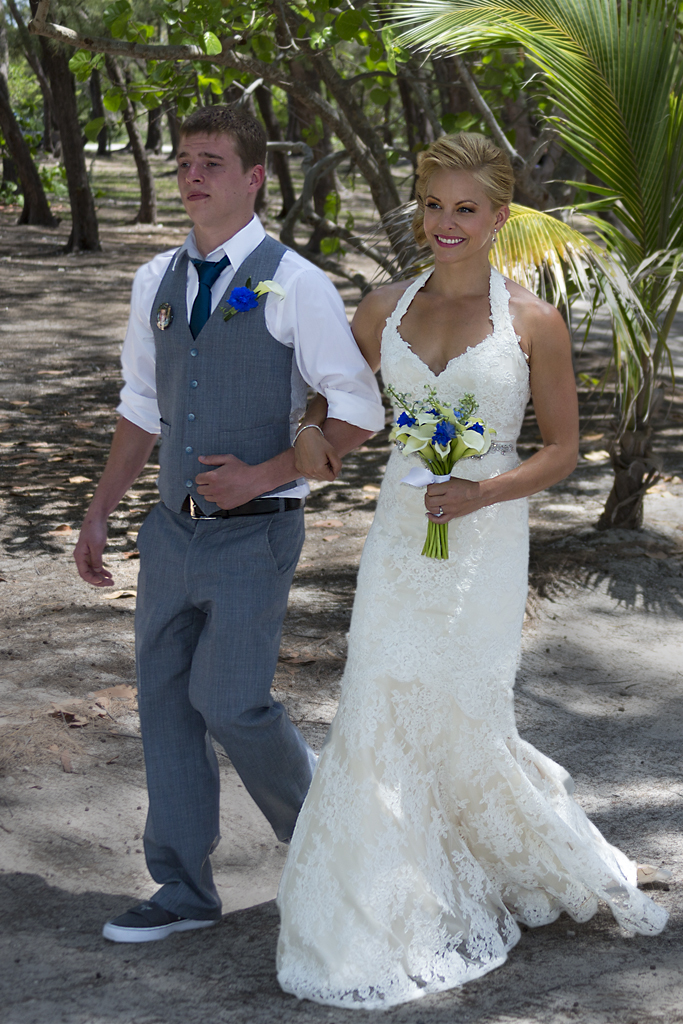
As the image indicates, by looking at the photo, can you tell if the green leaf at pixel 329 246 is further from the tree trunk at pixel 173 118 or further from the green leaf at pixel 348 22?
the green leaf at pixel 348 22

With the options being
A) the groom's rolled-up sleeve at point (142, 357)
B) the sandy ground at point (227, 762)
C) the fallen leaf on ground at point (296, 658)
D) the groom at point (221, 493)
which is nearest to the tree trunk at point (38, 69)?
the sandy ground at point (227, 762)

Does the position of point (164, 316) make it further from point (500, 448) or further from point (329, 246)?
point (329, 246)

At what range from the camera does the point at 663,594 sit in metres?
6.09

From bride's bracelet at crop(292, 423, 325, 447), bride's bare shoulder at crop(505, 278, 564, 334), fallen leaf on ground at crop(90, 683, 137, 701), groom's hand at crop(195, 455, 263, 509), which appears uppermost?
bride's bare shoulder at crop(505, 278, 564, 334)

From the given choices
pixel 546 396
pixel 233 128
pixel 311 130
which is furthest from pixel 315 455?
pixel 311 130

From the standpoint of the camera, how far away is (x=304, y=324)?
3039 millimetres

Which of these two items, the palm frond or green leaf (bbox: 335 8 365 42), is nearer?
the palm frond

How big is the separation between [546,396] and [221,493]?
95cm

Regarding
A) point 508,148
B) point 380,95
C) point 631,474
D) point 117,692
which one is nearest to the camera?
point 117,692

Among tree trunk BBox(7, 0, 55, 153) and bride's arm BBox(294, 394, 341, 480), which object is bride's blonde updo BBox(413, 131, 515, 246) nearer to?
bride's arm BBox(294, 394, 341, 480)

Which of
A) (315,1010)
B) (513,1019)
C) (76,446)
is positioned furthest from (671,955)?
(76,446)

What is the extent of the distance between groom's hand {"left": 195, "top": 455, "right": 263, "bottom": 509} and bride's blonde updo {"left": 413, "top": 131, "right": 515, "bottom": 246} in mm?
910

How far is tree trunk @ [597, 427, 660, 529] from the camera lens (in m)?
6.55

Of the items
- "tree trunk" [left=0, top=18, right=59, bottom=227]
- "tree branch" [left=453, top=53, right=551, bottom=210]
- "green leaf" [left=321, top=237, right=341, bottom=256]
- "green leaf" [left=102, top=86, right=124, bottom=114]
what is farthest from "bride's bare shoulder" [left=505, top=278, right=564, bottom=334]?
"tree trunk" [left=0, top=18, right=59, bottom=227]
